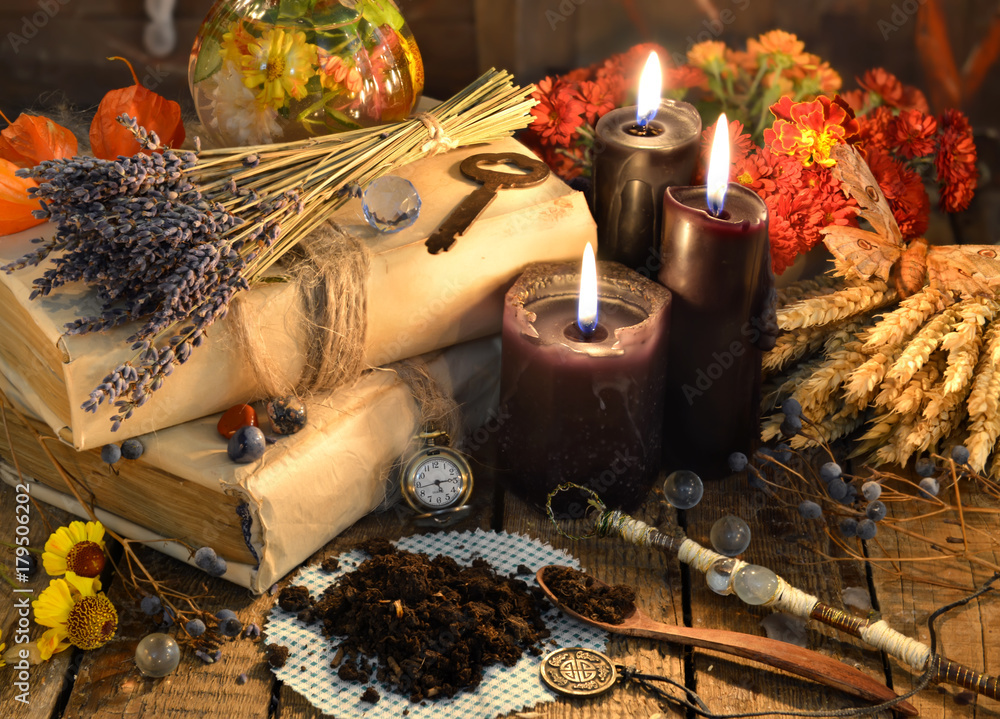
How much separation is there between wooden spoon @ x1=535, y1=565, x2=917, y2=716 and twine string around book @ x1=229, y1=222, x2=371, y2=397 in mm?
369

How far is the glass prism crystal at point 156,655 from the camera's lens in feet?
3.31

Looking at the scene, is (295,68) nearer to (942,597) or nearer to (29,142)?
(29,142)

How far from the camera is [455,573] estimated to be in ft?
3.62

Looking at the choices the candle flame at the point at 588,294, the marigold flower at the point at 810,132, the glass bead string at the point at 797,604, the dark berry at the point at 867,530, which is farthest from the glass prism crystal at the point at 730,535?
the marigold flower at the point at 810,132

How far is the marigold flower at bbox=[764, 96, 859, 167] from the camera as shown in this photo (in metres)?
1.33

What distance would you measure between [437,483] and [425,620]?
225 millimetres

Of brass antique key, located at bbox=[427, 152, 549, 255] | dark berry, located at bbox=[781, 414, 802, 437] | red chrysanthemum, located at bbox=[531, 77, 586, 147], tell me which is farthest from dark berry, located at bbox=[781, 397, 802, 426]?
red chrysanthemum, located at bbox=[531, 77, 586, 147]

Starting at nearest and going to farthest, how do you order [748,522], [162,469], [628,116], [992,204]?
[162,469], [748,522], [628,116], [992,204]

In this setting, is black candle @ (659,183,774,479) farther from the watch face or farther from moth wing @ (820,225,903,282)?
the watch face

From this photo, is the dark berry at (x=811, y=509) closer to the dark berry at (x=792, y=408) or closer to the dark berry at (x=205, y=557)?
the dark berry at (x=792, y=408)

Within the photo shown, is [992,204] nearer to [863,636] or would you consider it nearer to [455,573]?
[863,636]

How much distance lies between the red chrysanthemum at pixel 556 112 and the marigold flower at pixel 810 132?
304 millimetres

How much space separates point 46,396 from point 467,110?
2.25ft

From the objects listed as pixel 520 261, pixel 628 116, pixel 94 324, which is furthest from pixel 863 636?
pixel 94 324
